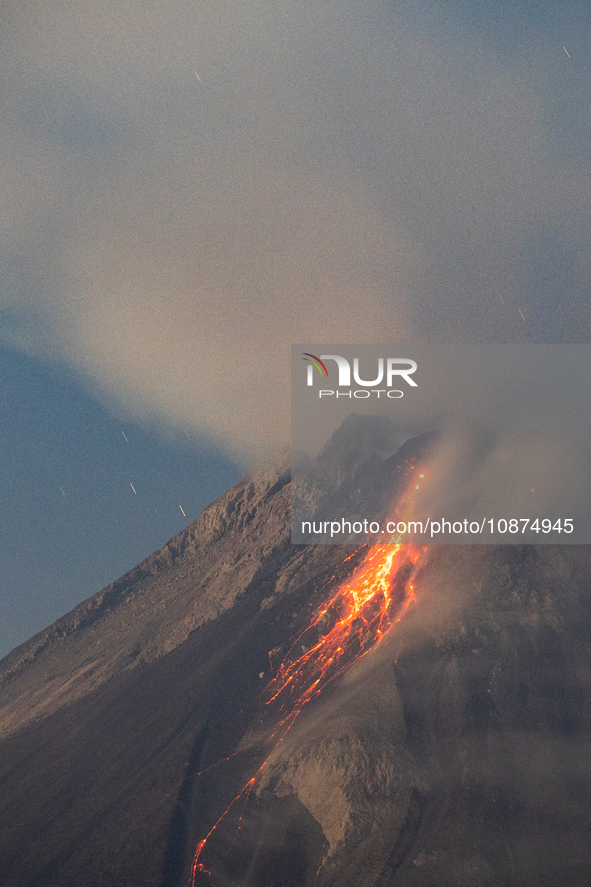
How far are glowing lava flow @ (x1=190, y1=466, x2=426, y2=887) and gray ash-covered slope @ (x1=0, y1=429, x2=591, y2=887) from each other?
7.66 feet

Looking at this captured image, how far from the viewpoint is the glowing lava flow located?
238ft

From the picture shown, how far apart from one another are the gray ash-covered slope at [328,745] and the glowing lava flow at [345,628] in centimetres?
233

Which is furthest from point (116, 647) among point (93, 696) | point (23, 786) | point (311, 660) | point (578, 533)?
point (578, 533)

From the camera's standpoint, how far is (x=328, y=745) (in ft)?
188

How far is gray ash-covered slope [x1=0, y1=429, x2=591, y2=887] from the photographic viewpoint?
49.1 metres

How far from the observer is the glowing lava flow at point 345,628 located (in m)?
72.6

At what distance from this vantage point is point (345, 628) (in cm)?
8181

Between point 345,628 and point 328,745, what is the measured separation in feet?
82.3

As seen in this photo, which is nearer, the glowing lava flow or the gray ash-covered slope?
the gray ash-covered slope

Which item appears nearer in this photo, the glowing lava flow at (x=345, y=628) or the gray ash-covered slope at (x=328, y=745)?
the gray ash-covered slope at (x=328, y=745)

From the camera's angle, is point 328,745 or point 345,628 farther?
point 345,628

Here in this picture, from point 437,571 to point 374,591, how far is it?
33.1 ft

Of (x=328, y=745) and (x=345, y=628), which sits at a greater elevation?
(x=345, y=628)

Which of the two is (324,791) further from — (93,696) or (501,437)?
(501,437)
